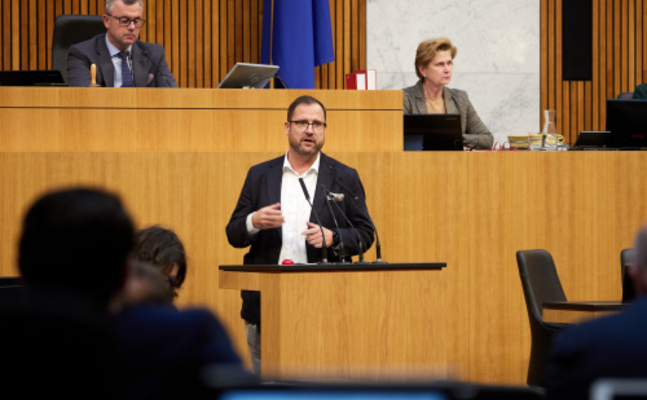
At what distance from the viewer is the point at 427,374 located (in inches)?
47.6

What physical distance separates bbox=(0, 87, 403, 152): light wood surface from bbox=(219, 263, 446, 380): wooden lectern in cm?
162

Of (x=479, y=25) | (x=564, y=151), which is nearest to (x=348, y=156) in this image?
(x=564, y=151)

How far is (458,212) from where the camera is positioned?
19.2ft

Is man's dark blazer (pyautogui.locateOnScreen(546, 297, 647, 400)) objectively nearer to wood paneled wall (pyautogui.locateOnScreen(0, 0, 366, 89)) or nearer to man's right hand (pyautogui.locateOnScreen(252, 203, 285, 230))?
man's right hand (pyautogui.locateOnScreen(252, 203, 285, 230))

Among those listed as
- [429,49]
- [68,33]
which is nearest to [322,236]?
[429,49]

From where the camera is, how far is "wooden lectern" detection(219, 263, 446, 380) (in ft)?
13.3

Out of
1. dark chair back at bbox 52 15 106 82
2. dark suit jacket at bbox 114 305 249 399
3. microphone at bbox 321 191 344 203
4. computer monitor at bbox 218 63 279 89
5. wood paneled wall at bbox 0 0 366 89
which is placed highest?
wood paneled wall at bbox 0 0 366 89

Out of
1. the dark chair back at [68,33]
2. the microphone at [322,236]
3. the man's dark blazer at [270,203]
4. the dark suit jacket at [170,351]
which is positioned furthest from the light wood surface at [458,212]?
the dark suit jacket at [170,351]

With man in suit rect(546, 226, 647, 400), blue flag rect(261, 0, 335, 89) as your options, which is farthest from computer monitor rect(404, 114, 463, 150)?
man in suit rect(546, 226, 647, 400)

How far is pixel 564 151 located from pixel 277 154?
1.77 m

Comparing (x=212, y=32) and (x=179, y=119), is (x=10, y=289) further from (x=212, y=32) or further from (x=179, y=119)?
(x=212, y=32)

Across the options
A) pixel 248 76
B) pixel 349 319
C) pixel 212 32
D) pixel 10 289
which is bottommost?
pixel 349 319

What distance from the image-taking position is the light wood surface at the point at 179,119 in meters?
5.63

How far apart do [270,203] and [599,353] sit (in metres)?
3.46
